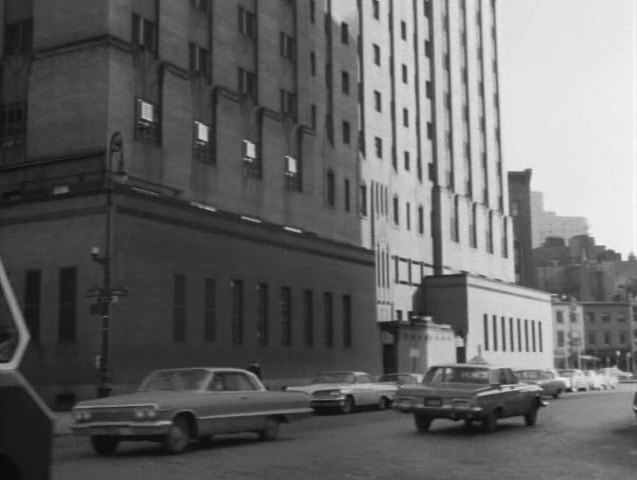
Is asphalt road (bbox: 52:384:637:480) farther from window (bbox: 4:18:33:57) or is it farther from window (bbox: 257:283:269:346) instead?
window (bbox: 4:18:33:57)

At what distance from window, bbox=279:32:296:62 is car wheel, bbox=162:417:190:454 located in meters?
33.5

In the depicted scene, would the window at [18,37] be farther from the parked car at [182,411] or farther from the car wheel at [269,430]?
the car wheel at [269,430]

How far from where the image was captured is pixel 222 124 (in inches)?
1581

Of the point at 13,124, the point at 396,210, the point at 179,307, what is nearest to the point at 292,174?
the point at 179,307

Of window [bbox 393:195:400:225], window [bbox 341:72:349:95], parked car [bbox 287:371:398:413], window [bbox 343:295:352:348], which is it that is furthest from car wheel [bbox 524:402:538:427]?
window [bbox 393:195:400:225]

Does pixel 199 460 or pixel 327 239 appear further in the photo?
pixel 327 239

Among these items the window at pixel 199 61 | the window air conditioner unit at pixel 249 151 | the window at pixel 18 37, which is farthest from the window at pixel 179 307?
the window at pixel 18 37

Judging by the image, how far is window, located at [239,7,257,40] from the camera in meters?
43.0

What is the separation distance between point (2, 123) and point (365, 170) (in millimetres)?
25338

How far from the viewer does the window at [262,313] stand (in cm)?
3900

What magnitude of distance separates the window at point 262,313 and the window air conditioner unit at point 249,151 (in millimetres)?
A: 6404

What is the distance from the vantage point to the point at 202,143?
3900 centimetres

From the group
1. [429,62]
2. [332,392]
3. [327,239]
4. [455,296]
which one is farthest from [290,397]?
[429,62]

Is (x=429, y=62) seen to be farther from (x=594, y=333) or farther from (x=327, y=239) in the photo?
(x=594, y=333)
